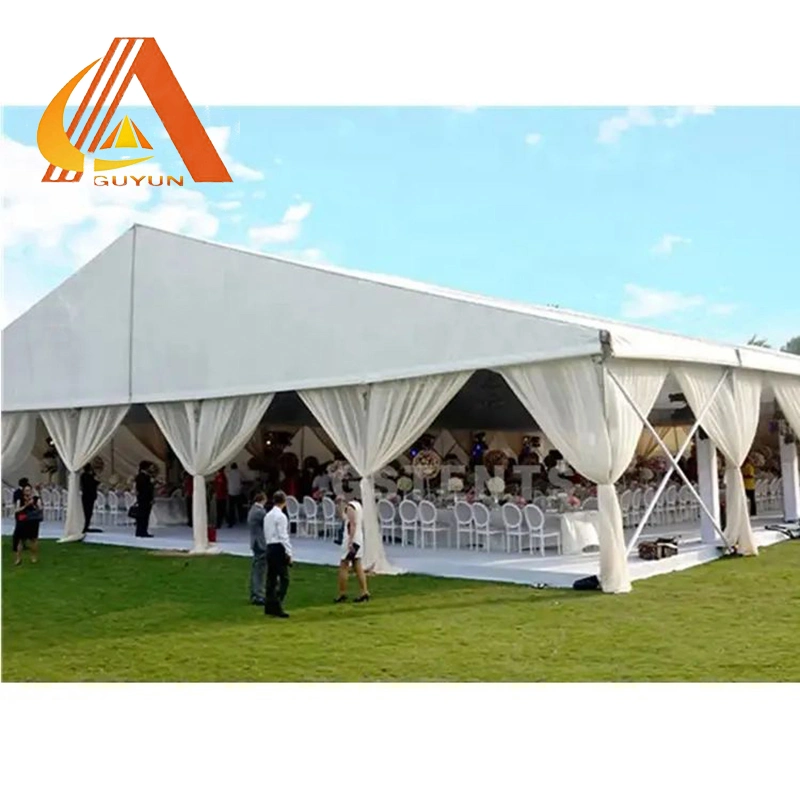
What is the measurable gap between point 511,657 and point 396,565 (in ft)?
13.4

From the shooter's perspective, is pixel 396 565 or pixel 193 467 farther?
pixel 193 467

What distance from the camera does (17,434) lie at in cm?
1542

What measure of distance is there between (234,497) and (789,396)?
29.9 feet

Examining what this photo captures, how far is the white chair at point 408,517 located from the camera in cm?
1146

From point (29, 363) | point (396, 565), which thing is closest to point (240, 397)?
point (396, 565)

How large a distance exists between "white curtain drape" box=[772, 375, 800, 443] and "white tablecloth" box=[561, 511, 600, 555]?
11.0 feet

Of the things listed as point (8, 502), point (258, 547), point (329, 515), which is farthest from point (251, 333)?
point (8, 502)

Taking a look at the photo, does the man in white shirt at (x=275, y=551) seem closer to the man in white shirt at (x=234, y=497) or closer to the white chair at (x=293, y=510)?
the white chair at (x=293, y=510)

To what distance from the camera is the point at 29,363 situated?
14.8 metres

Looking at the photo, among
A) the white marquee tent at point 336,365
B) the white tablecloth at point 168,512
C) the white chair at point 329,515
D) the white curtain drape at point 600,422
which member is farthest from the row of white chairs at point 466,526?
the white tablecloth at point 168,512

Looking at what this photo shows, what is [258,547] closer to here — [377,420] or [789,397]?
[377,420]

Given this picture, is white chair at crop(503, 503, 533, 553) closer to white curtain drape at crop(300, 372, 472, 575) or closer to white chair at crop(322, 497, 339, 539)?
white curtain drape at crop(300, 372, 472, 575)

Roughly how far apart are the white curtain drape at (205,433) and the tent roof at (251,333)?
9.0 inches
